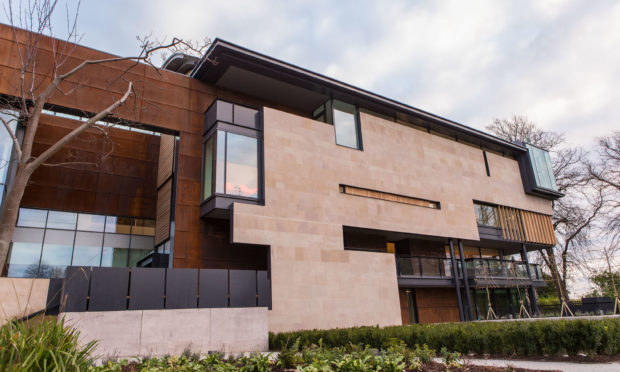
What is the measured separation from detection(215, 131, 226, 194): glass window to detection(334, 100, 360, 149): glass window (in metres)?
6.80

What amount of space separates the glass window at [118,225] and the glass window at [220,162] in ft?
25.7

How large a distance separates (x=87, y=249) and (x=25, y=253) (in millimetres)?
2681

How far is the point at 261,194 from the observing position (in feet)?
62.1

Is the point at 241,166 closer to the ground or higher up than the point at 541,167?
closer to the ground

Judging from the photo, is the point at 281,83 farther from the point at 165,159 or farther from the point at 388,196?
the point at 388,196

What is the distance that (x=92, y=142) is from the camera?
73.2 feet

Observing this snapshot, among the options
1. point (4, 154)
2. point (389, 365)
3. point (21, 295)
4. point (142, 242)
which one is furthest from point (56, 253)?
point (389, 365)

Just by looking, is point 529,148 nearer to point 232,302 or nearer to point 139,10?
point 232,302

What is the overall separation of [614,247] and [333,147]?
2054 centimetres

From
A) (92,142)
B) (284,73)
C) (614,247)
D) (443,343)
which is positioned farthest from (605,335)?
(92,142)

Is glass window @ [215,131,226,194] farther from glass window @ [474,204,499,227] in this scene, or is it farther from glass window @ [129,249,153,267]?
glass window @ [474,204,499,227]

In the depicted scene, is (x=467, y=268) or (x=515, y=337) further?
(x=467, y=268)

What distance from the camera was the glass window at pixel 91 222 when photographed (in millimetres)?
21406

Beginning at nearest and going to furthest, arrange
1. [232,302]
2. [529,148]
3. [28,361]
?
[28,361], [232,302], [529,148]
